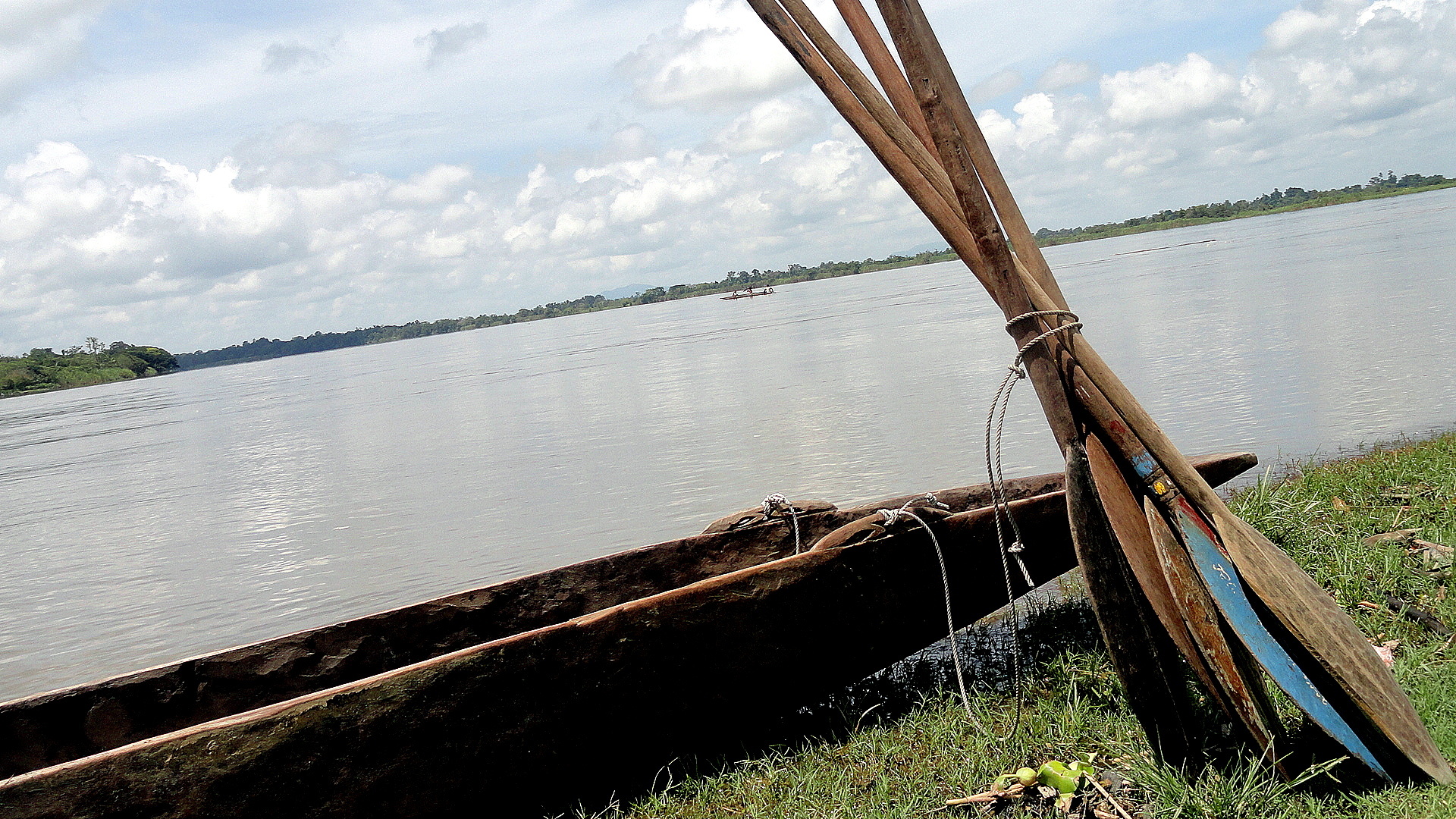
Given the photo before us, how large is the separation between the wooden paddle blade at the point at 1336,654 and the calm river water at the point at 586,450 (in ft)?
20.8

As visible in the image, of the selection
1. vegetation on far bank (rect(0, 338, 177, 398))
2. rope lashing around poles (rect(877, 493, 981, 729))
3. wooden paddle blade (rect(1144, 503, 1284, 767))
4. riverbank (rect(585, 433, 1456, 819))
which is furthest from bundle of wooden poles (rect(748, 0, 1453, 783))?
vegetation on far bank (rect(0, 338, 177, 398))

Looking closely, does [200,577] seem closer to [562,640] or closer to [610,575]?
[610,575]

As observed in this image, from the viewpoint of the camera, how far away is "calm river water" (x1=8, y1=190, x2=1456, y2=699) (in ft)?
32.9

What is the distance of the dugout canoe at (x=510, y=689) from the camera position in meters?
3.41

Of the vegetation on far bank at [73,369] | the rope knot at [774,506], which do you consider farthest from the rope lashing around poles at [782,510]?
the vegetation on far bank at [73,369]

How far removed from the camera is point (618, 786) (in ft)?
13.6

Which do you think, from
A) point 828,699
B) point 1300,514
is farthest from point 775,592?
point 1300,514

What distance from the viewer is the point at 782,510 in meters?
5.57

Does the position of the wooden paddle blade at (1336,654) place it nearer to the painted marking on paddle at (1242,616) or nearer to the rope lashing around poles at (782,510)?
the painted marking on paddle at (1242,616)

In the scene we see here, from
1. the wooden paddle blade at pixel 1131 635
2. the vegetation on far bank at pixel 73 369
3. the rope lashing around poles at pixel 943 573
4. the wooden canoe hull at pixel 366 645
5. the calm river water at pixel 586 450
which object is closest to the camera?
the wooden paddle blade at pixel 1131 635

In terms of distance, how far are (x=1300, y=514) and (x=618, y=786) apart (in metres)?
4.28

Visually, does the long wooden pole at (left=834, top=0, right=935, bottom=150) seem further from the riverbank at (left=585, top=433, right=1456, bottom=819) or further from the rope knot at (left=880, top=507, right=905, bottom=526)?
the riverbank at (left=585, top=433, right=1456, bottom=819)

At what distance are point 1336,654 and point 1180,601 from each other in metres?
0.52

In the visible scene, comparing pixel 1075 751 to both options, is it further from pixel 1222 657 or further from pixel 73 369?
pixel 73 369
